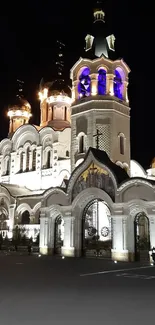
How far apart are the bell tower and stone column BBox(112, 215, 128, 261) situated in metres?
8.84

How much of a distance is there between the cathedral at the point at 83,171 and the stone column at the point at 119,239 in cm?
4

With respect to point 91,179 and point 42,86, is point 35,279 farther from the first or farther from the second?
point 42,86

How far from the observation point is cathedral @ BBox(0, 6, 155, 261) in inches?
653

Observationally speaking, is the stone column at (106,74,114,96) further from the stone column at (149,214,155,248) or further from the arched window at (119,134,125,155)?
Answer: the stone column at (149,214,155,248)

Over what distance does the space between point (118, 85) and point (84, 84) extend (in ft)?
8.28

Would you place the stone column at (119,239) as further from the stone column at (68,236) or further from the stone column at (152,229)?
the stone column at (68,236)

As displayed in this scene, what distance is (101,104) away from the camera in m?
25.4

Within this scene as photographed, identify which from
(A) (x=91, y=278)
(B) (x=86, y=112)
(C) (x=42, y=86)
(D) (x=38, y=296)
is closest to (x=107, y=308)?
(D) (x=38, y=296)

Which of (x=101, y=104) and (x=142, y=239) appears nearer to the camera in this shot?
(x=142, y=239)

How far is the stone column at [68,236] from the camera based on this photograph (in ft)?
58.8

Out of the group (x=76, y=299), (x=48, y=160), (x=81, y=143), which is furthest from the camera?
(x=48, y=160)

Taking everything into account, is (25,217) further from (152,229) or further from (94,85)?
(152,229)

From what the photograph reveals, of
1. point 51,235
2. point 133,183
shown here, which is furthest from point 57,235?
point 133,183

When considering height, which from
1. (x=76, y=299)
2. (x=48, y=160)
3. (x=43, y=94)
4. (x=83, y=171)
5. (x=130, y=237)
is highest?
(x=43, y=94)
